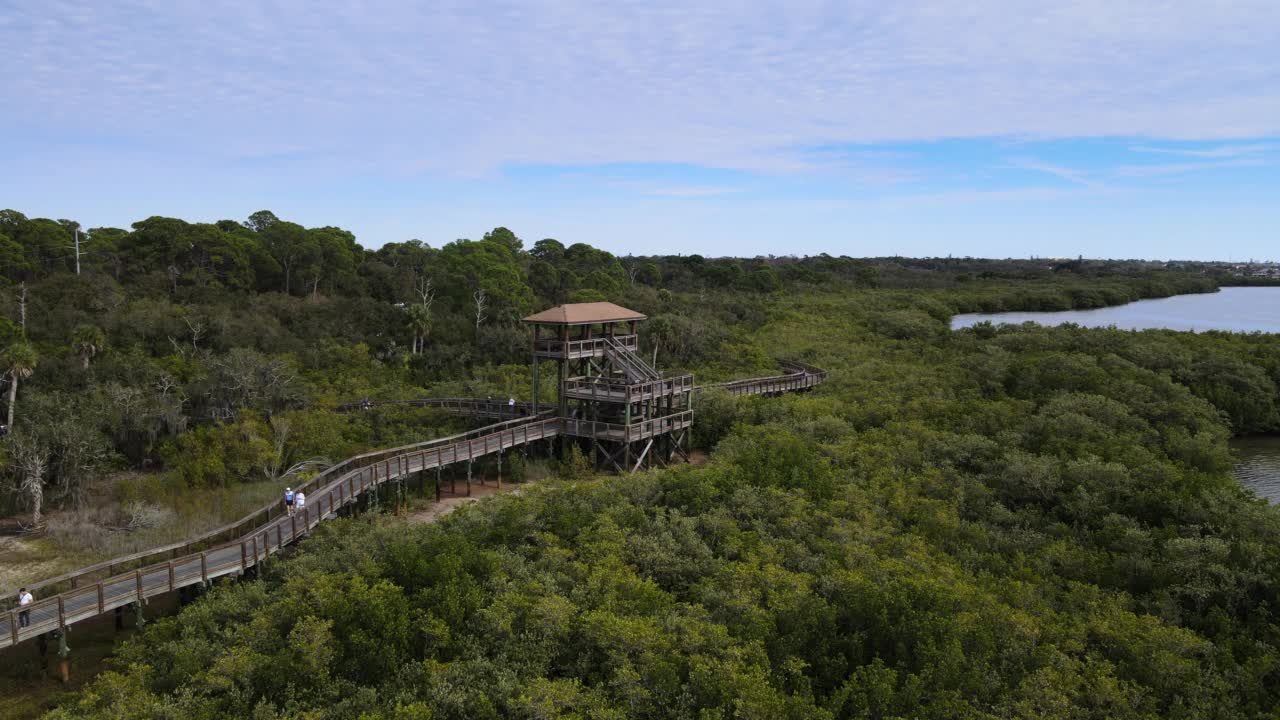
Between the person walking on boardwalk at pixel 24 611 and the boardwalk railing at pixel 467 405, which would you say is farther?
the boardwalk railing at pixel 467 405

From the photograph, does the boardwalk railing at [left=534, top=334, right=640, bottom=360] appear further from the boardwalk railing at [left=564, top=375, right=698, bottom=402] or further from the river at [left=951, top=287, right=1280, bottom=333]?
the river at [left=951, top=287, right=1280, bottom=333]

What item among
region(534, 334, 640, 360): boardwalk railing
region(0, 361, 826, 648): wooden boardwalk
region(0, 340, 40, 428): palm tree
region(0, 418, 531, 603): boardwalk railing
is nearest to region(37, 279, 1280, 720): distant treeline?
region(0, 361, 826, 648): wooden boardwalk

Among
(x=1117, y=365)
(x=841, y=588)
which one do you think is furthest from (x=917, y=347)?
(x=841, y=588)

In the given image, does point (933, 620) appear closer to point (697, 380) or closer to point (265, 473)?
point (265, 473)

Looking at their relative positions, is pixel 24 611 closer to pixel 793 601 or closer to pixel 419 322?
pixel 793 601

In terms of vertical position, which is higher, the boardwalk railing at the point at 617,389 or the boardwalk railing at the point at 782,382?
the boardwalk railing at the point at 617,389

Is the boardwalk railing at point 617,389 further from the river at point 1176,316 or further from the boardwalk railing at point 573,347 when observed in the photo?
the river at point 1176,316

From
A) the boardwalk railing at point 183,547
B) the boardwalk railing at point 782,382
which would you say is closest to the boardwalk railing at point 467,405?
the boardwalk railing at point 183,547

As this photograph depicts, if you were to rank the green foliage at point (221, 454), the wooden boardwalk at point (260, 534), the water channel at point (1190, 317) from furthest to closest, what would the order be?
the water channel at point (1190, 317)
the green foliage at point (221, 454)
the wooden boardwalk at point (260, 534)
